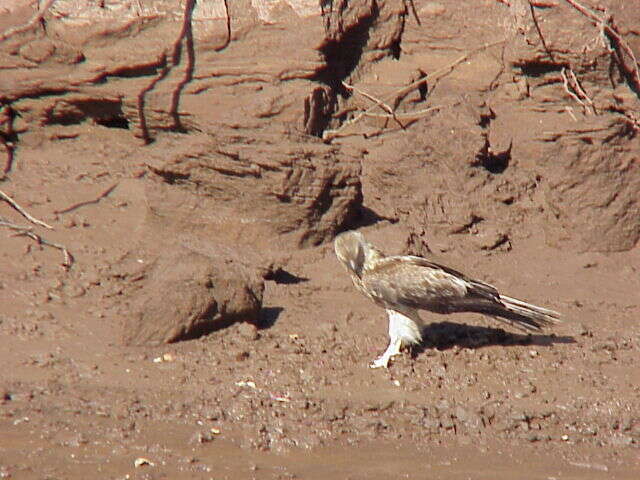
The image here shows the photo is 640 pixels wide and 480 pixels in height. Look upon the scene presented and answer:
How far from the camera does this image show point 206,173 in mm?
8656

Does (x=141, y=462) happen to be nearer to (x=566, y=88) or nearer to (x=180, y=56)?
(x=180, y=56)

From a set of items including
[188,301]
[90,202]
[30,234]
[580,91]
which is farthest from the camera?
[580,91]

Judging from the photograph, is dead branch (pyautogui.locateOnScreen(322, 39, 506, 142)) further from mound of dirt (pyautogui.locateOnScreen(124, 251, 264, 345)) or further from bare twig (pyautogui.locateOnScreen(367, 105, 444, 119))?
mound of dirt (pyautogui.locateOnScreen(124, 251, 264, 345))

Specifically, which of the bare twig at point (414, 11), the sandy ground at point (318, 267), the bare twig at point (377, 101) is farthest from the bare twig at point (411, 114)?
the bare twig at point (414, 11)

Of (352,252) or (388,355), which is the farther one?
(352,252)

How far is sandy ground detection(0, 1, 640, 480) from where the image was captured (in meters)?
6.26

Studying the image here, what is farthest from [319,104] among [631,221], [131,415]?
[131,415]

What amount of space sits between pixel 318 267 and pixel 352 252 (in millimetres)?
1404

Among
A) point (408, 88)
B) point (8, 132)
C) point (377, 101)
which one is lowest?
point (8, 132)

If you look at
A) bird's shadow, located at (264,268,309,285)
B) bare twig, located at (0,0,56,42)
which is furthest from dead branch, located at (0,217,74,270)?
bare twig, located at (0,0,56,42)

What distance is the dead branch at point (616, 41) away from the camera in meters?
9.21

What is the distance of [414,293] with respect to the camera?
7180 mm

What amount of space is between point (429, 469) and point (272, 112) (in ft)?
13.8

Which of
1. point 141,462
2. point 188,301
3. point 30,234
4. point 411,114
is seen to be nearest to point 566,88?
point 411,114
